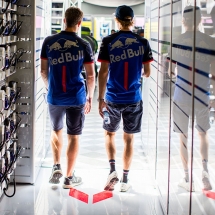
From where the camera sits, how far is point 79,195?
151 inches

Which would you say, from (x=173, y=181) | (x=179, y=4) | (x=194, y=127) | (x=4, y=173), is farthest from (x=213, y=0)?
(x=4, y=173)

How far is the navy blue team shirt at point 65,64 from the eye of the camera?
3.80 metres

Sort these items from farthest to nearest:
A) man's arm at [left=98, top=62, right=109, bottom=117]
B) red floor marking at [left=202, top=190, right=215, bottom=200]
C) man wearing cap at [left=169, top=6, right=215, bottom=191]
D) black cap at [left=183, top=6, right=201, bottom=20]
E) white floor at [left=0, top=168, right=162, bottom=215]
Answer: man's arm at [left=98, top=62, right=109, bottom=117], white floor at [left=0, top=168, right=162, bottom=215], black cap at [left=183, top=6, right=201, bottom=20], man wearing cap at [left=169, top=6, right=215, bottom=191], red floor marking at [left=202, top=190, right=215, bottom=200]

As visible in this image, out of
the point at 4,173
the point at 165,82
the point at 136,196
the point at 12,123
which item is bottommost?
the point at 136,196

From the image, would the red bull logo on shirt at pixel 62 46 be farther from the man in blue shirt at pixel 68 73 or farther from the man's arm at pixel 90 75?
the man's arm at pixel 90 75

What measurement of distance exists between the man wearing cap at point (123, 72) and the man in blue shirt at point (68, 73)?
0.52 ft

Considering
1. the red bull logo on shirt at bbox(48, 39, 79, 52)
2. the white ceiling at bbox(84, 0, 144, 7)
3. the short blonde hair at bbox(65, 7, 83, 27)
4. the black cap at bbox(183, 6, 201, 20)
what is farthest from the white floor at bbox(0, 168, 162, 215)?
Result: the white ceiling at bbox(84, 0, 144, 7)

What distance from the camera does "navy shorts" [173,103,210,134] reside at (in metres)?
2.09

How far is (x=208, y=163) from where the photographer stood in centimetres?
205

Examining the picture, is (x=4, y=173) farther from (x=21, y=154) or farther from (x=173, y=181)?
(x=173, y=181)

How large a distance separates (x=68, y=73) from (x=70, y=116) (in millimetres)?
358

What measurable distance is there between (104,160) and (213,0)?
325cm

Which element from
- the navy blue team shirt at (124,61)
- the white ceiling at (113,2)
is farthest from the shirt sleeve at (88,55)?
the white ceiling at (113,2)

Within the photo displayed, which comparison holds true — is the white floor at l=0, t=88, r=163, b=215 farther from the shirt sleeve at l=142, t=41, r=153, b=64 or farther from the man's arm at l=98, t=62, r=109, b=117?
the shirt sleeve at l=142, t=41, r=153, b=64
